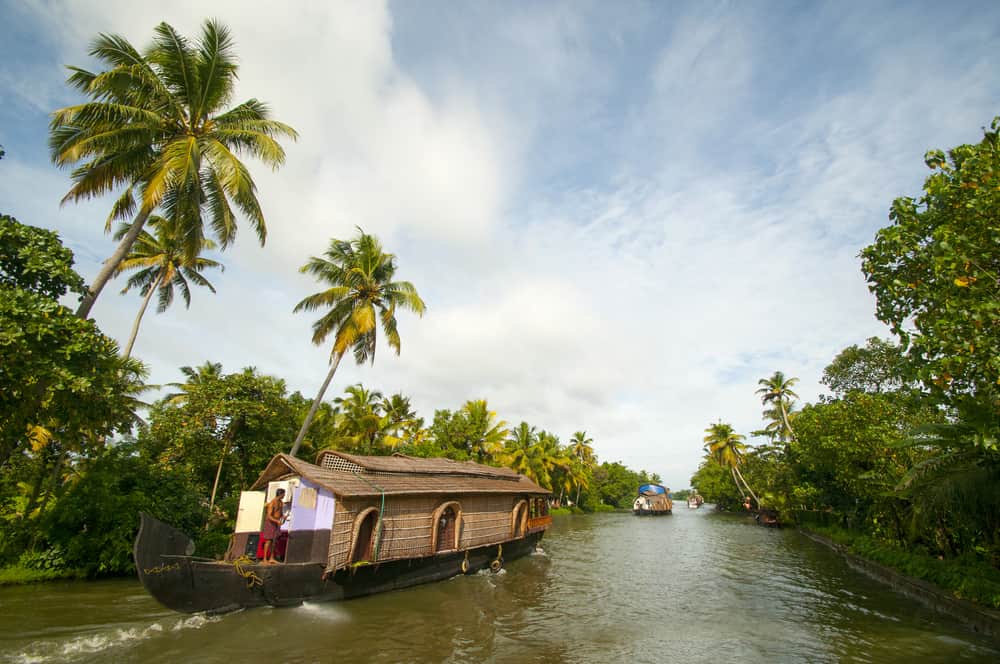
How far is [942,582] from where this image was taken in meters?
10.2

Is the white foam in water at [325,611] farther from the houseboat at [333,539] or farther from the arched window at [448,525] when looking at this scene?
the arched window at [448,525]

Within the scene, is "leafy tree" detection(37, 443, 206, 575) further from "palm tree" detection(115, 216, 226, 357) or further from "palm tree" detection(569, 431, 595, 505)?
"palm tree" detection(569, 431, 595, 505)

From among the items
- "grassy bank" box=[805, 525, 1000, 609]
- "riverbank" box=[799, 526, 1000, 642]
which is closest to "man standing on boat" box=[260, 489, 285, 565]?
"riverbank" box=[799, 526, 1000, 642]

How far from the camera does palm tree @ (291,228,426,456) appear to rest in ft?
51.9

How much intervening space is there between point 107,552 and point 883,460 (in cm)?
2087

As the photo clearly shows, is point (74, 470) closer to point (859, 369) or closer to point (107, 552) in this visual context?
point (107, 552)

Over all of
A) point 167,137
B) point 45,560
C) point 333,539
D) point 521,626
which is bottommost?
point 521,626

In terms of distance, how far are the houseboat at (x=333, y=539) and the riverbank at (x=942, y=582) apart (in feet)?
33.6

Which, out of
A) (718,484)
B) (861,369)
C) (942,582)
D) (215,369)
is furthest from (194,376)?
(718,484)

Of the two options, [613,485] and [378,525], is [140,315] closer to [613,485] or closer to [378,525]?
[378,525]

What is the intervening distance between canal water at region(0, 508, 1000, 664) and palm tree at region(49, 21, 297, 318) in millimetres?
5412

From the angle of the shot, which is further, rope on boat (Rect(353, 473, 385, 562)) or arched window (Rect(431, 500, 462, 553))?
arched window (Rect(431, 500, 462, 553))

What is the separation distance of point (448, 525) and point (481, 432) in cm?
1648

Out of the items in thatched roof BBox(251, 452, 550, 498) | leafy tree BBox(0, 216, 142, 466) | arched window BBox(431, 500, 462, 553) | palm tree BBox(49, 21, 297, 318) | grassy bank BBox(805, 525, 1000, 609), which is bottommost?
grassy bank BBox(805, 525, 1000, 609)
